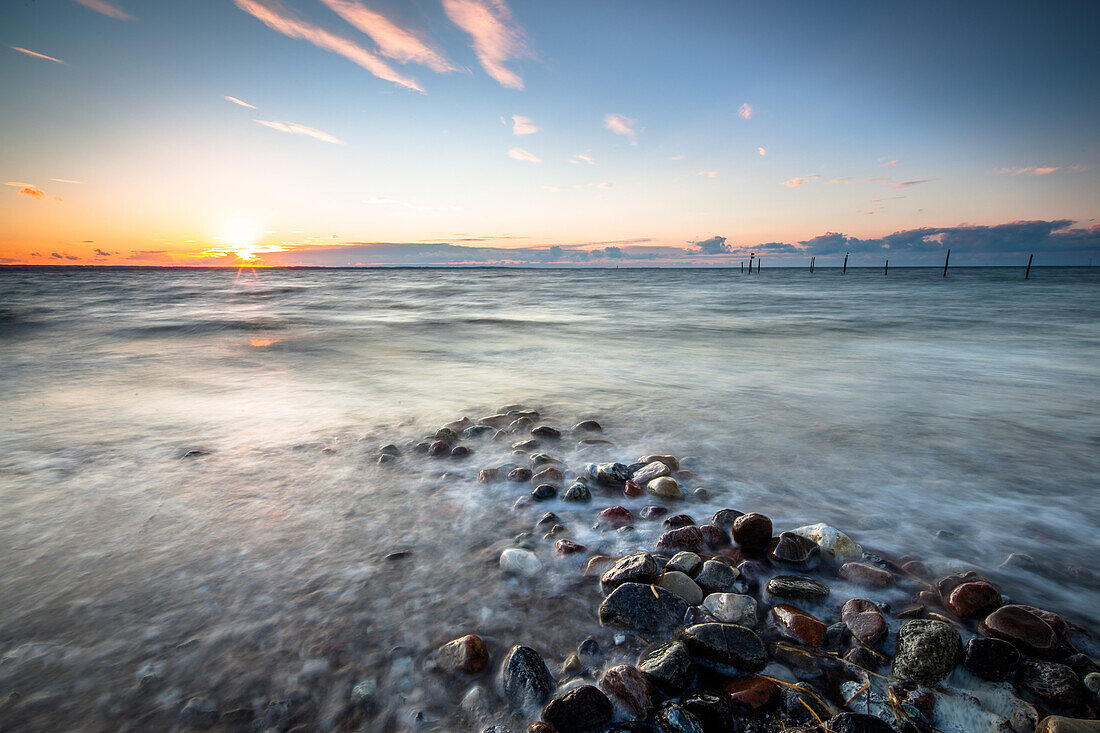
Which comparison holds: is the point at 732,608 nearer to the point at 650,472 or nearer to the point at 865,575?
the point at 865,575

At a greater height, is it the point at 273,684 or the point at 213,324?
the point at 273,684

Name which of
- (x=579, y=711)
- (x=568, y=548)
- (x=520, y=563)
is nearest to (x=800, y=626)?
(x=579, y=711)

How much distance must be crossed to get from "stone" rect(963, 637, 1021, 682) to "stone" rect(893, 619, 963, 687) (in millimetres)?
32

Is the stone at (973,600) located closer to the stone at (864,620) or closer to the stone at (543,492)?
the stone at (864,620)

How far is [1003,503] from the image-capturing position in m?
2.70

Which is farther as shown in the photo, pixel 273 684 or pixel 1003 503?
pixel 1003 503

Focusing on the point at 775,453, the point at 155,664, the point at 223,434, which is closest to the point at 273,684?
the point at 155,664

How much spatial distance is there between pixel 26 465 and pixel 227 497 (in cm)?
164

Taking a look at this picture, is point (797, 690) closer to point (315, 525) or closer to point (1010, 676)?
point (1010, 676)

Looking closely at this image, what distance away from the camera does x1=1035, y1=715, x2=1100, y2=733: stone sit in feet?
4.01

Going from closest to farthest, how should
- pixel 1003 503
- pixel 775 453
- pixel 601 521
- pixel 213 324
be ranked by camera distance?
1. pixel 601 521
2. pixel 1003 503
3. pixel 775 453
4. pixel 213 324

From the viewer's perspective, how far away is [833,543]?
2131 millimetres

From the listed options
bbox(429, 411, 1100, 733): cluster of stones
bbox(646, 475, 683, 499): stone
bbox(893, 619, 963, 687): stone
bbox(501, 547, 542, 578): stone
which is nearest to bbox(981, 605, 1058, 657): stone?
bbox(429, 411, 1100, 733): cluster of stones

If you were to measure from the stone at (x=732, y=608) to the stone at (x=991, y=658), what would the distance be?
2.00 ft
